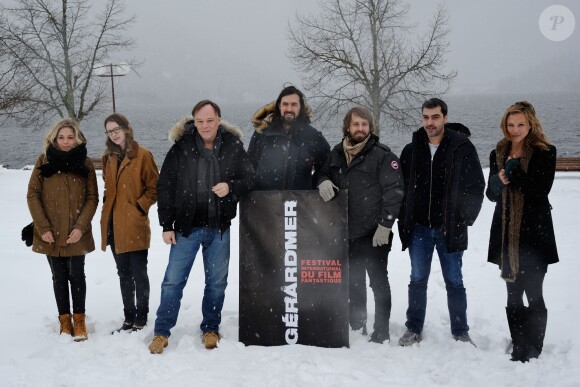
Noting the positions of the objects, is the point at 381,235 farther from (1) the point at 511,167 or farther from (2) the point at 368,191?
(1) the point at 511,167

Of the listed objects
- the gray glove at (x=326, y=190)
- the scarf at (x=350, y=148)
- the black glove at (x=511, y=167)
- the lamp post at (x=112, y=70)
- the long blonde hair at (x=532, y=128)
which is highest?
the lamp post at (x=112, y=70)

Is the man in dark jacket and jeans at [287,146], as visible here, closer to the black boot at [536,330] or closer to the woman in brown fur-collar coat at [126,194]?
the woman in brown fur-collar coat at [126,194]

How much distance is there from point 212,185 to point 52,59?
62.4ft

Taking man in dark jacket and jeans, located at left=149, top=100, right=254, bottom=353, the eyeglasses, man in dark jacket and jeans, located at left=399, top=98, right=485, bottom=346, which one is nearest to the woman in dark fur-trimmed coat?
man in dark jacket and jeans, located at left=399, top=98, right=485, bottom=346

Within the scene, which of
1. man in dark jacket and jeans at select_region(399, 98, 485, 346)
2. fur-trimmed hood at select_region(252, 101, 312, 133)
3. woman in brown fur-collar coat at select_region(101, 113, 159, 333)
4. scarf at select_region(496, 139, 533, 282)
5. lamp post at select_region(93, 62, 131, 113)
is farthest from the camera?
lamp post at select_region(93, 62, 131, 113)

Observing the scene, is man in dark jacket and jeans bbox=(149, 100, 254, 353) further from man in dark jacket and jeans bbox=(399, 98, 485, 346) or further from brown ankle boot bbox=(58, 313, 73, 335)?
man in dark jacket and jeans bbox=(399, 98, 485, 346)

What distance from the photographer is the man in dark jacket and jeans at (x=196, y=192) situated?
13.6 ft

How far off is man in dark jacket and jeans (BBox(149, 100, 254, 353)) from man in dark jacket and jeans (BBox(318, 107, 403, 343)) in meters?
0.81

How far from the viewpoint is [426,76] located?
17.9m

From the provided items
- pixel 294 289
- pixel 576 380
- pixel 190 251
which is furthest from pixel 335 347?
pixel 576 380

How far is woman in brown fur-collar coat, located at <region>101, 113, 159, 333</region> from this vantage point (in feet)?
14.3

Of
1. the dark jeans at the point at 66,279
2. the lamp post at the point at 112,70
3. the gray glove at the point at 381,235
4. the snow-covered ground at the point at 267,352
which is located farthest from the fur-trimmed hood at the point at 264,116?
the lamp post at the point at 112,70

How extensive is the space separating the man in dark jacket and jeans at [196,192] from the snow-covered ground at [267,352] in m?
0.38

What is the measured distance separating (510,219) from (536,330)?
92 cm
